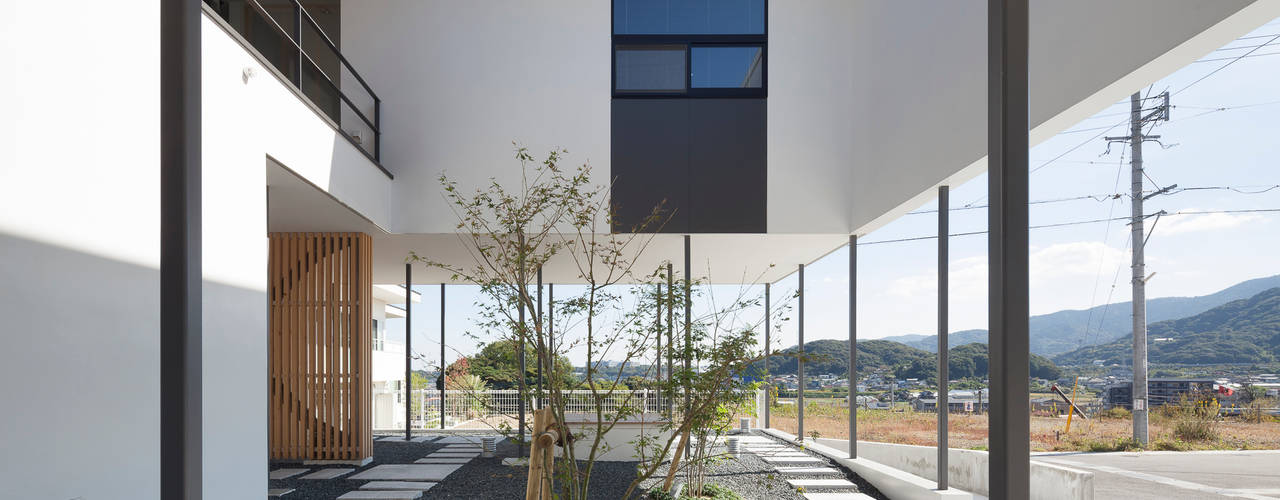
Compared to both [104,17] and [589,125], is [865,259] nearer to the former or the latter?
[589,125]

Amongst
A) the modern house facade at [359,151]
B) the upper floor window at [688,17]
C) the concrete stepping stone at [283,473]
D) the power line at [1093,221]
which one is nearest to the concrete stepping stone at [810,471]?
the modern house facade at [359,151]

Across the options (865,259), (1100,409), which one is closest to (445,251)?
(1100,409)

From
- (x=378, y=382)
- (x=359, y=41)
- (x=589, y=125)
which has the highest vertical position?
(x=359, y=41)

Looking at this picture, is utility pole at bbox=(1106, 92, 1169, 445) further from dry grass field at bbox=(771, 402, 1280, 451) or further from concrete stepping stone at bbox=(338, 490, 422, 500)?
concrete stepping stone at bbox=(338, 490, 422, 500)

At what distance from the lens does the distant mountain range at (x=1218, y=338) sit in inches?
390

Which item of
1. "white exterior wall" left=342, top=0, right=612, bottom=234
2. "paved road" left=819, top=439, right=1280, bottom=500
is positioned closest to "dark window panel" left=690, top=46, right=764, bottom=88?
"white exterior wall" left=342, top=0, right=612, bottom=234

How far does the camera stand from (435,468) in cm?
775

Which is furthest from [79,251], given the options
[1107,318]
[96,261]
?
[1107,318]

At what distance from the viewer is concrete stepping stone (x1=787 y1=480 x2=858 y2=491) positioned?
689cm

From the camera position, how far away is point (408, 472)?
739 centimetres

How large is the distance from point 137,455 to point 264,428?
4.45 ft

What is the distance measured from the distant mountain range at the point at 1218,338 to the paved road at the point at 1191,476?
6.49 feet

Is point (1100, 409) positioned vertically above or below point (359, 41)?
below

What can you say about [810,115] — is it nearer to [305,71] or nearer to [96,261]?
[305,71]
